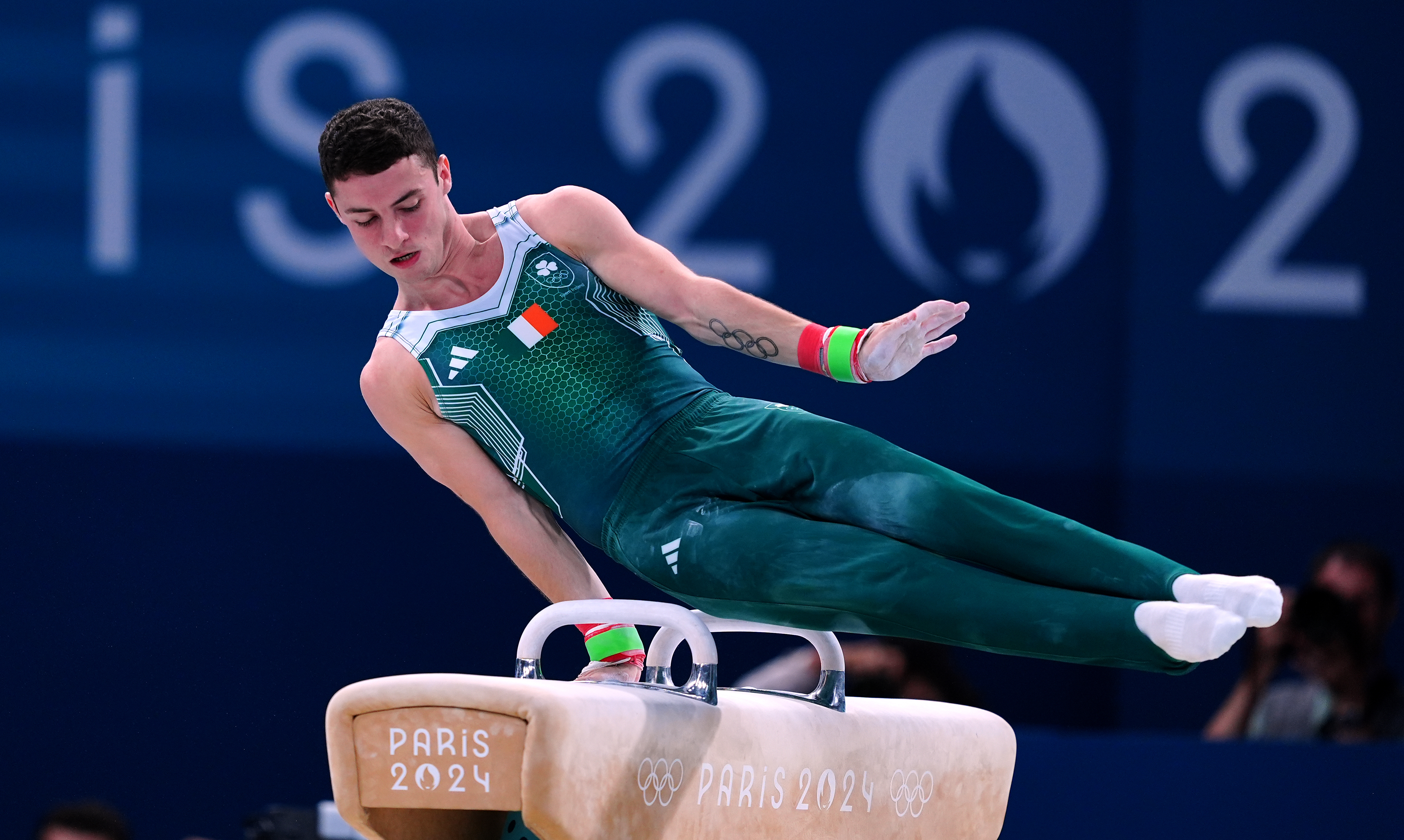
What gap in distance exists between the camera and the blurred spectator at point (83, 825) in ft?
17.1

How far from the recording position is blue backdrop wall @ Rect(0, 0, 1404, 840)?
21.6 ft

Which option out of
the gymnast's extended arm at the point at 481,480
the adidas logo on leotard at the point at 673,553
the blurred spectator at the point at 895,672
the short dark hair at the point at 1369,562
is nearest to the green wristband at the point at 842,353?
the adidas logo on leotard at the point at 673,553

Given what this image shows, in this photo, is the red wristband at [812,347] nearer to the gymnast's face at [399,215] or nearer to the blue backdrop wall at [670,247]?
the gymnast's face at [399,215]

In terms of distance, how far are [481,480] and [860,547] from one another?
0.96 metres

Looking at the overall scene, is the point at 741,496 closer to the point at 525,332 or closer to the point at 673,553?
the point at 673,553

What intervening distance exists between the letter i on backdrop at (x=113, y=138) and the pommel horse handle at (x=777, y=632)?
13.3 ft

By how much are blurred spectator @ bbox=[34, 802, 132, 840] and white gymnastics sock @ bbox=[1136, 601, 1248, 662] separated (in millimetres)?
3712

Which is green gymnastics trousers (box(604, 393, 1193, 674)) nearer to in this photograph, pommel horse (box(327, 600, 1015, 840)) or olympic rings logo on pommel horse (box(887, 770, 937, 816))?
pommel horse (box(327, 600, 1015, 840))

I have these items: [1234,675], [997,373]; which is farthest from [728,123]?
[1234,675]

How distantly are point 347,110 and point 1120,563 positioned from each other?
194cm

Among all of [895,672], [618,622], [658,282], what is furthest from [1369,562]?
[618,622]

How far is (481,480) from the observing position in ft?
12.1

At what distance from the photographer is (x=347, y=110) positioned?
11.6 feet

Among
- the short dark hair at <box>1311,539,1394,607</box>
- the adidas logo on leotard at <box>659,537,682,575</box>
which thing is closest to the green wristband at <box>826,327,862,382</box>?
the adidas logo on leotard at <box>659,537,682,575</box>
